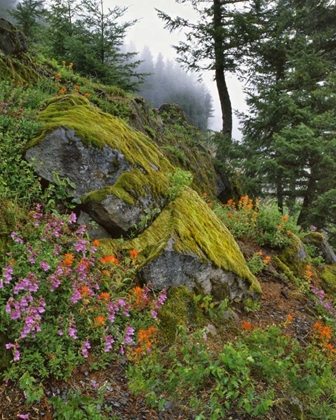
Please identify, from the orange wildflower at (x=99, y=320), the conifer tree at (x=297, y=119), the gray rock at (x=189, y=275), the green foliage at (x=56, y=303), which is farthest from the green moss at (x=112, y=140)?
the conifer tree at (x=297, y=119)

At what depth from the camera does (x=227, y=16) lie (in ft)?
49.0

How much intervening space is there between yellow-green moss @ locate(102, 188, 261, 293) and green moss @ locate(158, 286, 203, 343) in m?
0.53

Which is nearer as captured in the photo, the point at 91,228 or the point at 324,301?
the point at 91,228

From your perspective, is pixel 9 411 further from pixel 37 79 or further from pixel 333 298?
pixel 37 79

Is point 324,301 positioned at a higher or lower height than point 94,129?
lower

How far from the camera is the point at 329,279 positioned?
281 inches

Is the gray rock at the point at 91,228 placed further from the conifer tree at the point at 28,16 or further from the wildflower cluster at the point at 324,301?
the conifer tree at the point at 28,16

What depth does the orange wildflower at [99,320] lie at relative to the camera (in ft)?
9.50

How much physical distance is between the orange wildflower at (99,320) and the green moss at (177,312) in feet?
2.74

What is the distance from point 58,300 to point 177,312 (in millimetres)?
1398

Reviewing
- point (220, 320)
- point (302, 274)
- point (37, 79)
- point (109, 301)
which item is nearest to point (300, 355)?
point (220, 320)

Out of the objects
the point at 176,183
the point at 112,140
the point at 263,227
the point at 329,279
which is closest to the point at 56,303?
the point at 112,140

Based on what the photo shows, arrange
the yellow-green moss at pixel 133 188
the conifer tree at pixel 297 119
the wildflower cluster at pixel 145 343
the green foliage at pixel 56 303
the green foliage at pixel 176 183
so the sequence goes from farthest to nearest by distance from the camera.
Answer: the conifer tree at pixel 297 119 → the green foliage at pixel 176 183 → the yellow-green moss at pixel 133 188 → the wildflower cluster at pixel 145 343 → the green foliage at pixel 56 303

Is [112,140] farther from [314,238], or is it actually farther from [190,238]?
[314,238]
